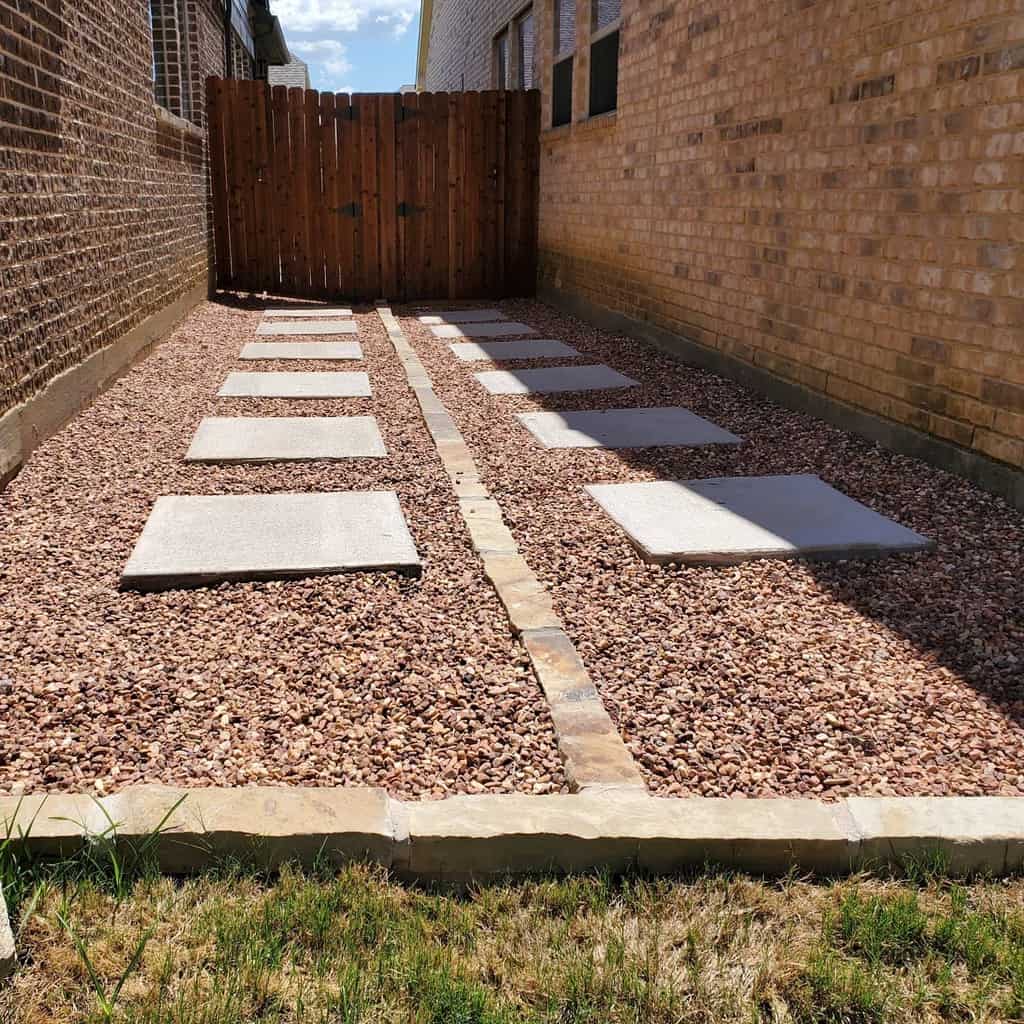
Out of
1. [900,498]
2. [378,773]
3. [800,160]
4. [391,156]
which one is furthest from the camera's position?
[391,156]

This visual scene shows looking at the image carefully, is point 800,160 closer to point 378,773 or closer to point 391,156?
point 378,773

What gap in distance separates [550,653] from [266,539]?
1286 mm

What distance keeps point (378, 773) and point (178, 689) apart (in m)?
0.66

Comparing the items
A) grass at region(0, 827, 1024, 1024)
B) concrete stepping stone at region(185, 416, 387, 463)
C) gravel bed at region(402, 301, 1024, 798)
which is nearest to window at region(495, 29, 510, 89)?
concrete stepping stone at region(185, 416, 387, 463)

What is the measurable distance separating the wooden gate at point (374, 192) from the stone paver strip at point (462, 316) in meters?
1.27

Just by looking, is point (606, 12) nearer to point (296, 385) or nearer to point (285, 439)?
point (296, 385)

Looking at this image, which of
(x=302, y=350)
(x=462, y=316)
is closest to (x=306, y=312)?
(x=462, y=316)

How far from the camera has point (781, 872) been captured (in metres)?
1.95

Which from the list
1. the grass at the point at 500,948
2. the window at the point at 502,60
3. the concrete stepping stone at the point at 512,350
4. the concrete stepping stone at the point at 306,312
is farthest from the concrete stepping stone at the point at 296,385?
the window at the point at 502,60

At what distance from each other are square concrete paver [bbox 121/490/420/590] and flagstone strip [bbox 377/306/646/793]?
0.30 m

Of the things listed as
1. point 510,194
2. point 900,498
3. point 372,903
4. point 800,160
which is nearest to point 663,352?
point 800,160

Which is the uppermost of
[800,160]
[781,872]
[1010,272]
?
[800,160]

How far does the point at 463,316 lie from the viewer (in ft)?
35.5

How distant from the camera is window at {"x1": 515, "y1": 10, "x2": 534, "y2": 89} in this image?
12906 millimetres
